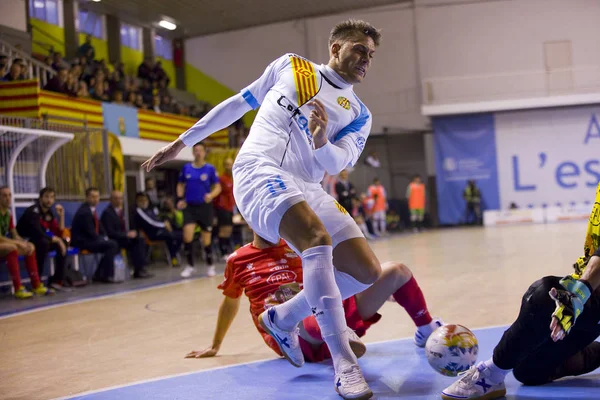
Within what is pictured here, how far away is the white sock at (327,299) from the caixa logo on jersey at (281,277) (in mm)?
906

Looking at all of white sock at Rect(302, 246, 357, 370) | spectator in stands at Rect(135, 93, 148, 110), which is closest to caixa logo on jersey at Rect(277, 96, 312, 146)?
white sock at Rect(302, 246, 357, 370)

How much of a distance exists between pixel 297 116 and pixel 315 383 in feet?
4.49

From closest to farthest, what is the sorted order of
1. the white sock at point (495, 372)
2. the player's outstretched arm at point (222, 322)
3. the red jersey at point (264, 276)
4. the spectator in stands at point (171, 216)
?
the white sock at point (495, 372), the red jersey at point (264, 276), the player's outstretched arm at point (222, 322), the spectator in stands at point (171, 216)

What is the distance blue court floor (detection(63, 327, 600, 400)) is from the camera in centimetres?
309

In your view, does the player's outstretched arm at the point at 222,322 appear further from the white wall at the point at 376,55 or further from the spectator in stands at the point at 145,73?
the white wall at the point at 376,55

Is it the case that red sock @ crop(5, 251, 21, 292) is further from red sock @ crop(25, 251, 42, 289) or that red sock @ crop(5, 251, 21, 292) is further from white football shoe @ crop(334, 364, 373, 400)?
white football shoe @ crop(334, 364, 373, 400)

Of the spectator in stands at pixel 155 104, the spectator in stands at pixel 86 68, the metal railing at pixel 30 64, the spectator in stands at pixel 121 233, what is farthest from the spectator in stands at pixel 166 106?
the spectator in stands at pixel 121 233

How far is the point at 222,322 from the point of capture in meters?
4.20

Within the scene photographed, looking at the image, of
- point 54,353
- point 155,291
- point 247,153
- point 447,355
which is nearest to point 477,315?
point 447,355

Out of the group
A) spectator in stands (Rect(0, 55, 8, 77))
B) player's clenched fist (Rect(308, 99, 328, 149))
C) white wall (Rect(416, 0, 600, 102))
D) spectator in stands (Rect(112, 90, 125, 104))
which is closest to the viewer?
player's clenched fist (Rect(308, 99, 328, 149))

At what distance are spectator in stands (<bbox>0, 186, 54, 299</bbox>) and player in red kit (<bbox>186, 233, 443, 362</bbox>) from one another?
Answer: 5.18m

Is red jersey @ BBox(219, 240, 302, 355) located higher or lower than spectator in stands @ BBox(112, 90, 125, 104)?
lower

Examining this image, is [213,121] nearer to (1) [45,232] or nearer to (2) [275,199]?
(2) [275,199]

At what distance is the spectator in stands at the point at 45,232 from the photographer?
29.4ft
